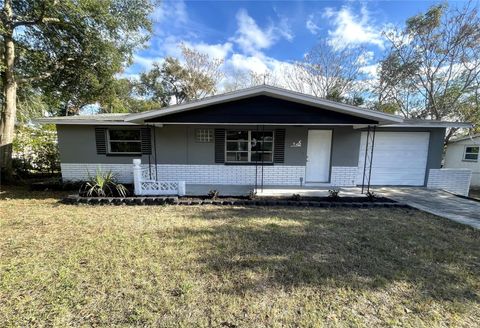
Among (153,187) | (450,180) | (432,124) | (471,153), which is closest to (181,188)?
(153,187)

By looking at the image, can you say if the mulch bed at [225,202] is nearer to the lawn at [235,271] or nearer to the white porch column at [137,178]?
the white porch column at [137,178]

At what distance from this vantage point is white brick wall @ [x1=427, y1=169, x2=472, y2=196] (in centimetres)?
847

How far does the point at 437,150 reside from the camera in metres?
8.49

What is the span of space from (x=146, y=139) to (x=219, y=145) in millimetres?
2888

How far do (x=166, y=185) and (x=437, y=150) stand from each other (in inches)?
404

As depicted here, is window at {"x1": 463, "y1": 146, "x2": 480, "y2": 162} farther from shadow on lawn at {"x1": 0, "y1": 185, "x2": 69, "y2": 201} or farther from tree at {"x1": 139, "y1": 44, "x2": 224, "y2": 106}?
tree at {"x1": 139, "y1": 44, "x2": 224, "y2": 106}

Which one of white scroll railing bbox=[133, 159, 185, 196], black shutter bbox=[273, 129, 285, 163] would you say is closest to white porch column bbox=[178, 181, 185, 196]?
white scroll railing bbox=[133, 159, 185, 196]

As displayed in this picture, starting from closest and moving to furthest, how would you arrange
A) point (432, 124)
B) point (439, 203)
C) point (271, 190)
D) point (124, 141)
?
point (439, 203) → point (271, 190) → point (432, 124) → point (124, 141)

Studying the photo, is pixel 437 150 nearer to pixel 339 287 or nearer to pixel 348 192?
pixel 348 192

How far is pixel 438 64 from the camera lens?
509 inches

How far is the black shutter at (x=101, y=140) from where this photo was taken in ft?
27.9

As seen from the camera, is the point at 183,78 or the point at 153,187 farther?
the point at 183,78

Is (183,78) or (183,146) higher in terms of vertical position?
(183,78)

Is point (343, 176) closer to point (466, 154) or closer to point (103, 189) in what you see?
point (103, 189)
